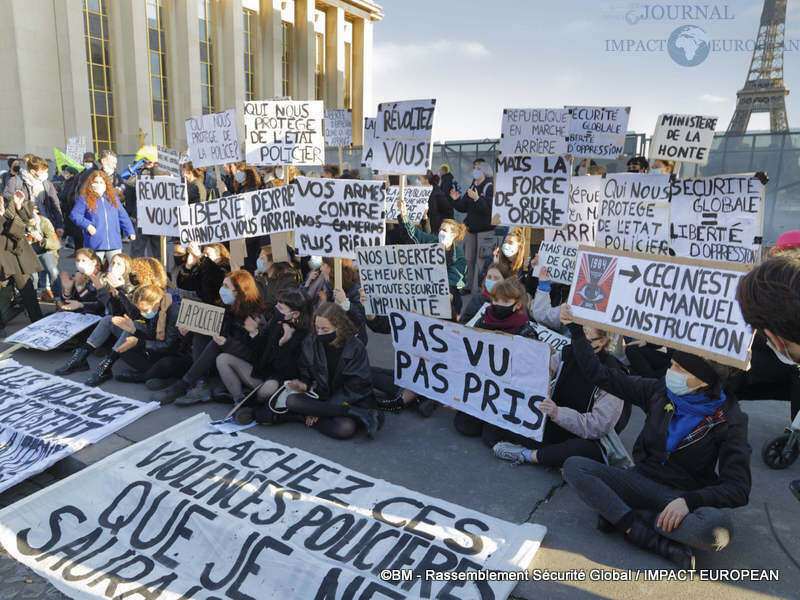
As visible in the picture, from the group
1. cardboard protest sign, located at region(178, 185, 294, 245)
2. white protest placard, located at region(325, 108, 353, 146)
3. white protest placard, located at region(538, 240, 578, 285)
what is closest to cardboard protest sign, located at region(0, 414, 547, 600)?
cardboard protest sign, located at region(178, 185, 294, 245)

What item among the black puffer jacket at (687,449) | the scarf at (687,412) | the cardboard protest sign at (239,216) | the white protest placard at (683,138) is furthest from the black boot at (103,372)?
the white protest placard at (683,138)

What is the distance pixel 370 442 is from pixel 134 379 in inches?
119

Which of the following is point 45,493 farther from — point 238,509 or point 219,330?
point 219,330

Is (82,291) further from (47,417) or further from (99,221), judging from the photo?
(47,417)

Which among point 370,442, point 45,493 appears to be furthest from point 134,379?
point 370,442

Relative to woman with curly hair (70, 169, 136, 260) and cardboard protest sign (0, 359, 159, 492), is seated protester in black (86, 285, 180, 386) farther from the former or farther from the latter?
woman with curly hair (70, 169, 136, 260)

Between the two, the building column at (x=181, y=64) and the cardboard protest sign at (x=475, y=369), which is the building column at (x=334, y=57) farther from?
the cardboard protest sign at (x=475, y=369)

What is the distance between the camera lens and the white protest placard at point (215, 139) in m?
8.20

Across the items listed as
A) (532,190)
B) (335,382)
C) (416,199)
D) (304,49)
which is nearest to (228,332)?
(335,382)

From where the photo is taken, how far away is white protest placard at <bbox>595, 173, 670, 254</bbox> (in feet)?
21.4

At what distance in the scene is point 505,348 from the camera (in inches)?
179

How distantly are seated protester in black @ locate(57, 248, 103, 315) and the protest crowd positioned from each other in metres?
0.02

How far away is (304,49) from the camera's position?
124ft

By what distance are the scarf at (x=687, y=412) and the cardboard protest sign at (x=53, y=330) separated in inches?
267
